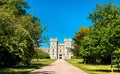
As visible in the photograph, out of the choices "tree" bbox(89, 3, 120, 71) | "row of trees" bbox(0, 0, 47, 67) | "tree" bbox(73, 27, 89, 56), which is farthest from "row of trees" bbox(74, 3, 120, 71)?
"tree" bbox(73, 27, 89, 56)

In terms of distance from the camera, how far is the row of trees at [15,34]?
24.9 meters

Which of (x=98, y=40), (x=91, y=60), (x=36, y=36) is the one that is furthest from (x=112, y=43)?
(x=91, y=60)

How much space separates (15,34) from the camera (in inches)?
1102

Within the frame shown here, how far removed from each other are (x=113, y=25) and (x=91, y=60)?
3861 centimetres

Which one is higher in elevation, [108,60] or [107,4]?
[107,4]

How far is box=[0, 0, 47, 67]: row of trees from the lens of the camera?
24939 millimetres

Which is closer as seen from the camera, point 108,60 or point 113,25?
point 113,25

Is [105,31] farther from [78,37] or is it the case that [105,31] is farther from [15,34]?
[78,37]

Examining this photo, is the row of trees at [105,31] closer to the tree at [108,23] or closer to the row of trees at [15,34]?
the tree at [108,23]

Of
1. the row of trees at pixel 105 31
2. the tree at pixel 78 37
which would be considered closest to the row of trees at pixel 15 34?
the row of trees at pixel 105 31

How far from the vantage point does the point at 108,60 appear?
63.7 meters

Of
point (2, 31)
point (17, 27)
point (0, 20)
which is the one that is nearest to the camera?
point (0, 20)

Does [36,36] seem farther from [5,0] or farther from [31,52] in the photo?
[5,0]

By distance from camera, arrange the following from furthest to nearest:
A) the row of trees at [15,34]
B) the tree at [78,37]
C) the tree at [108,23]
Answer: the tree at [78,37], the tree at [108,23], the row of trees at [15,34]
